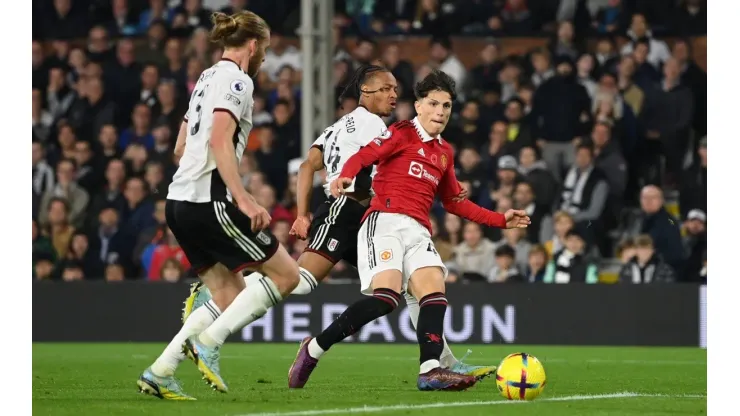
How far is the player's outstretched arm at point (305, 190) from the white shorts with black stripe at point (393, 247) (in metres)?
0.56

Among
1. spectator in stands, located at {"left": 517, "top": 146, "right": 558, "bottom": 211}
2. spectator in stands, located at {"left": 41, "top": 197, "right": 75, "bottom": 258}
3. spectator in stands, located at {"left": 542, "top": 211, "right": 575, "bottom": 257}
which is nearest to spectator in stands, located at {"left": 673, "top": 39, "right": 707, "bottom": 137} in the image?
spectator in stands, located at {"left": 517, "top": 146, "right": 558, "bottom": 211}

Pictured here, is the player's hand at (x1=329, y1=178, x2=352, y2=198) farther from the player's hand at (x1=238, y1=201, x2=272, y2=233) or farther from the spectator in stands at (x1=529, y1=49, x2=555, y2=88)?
the spectator in stands at (x1=529, y1=49, x2=555, y2=88)

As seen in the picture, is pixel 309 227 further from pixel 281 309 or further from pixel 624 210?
pixel 624 210

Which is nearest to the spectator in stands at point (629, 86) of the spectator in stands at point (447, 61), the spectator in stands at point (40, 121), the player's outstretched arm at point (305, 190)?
the spectator in stands at point (447, 61)

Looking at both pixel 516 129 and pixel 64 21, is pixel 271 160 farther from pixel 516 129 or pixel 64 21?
pixel 64 21

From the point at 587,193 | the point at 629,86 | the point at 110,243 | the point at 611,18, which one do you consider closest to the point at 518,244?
the point at 587,193

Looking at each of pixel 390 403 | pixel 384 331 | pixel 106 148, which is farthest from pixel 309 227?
pixel 106 148

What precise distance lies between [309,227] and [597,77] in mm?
8023

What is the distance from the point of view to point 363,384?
27.8 ft

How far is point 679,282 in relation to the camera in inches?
534

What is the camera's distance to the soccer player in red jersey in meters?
7.61

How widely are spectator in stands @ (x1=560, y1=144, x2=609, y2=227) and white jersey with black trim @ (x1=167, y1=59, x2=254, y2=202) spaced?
8115 mm

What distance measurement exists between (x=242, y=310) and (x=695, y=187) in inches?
350

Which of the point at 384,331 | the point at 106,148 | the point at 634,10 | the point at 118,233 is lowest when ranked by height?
the point at 384,331
